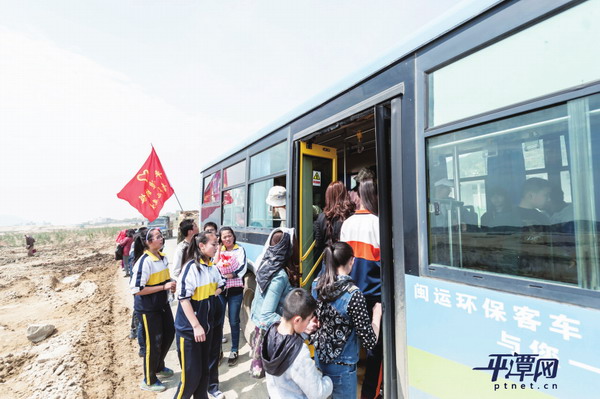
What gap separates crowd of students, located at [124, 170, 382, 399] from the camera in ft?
5.62

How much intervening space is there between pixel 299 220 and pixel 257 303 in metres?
1.10

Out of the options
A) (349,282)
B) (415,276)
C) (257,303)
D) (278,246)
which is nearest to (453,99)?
(415,276)

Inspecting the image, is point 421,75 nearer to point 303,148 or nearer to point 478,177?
point 478,177

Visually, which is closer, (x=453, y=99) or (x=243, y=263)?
(x=453, y=99)

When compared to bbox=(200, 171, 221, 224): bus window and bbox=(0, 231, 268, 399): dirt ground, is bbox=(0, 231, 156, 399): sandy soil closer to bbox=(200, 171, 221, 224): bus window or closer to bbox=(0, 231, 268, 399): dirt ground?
bbox=(0, 231, 268, 399): dirt ground

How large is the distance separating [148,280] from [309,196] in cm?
200

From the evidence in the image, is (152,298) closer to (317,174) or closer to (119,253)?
(317,174)

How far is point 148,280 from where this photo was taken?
3193mm

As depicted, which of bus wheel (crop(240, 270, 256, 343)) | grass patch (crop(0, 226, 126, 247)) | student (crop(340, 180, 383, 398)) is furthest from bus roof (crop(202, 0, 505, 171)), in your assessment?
grass patch (crop(0, 226, 126, 247))

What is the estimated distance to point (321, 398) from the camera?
1713 mm

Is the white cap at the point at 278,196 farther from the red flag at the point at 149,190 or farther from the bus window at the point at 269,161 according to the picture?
the red flag at the point at 149,190

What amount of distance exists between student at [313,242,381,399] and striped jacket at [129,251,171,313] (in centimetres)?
206

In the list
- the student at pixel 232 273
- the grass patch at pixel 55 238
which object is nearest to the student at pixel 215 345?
the student at pixel 232 273

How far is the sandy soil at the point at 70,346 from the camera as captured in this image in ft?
11.3
